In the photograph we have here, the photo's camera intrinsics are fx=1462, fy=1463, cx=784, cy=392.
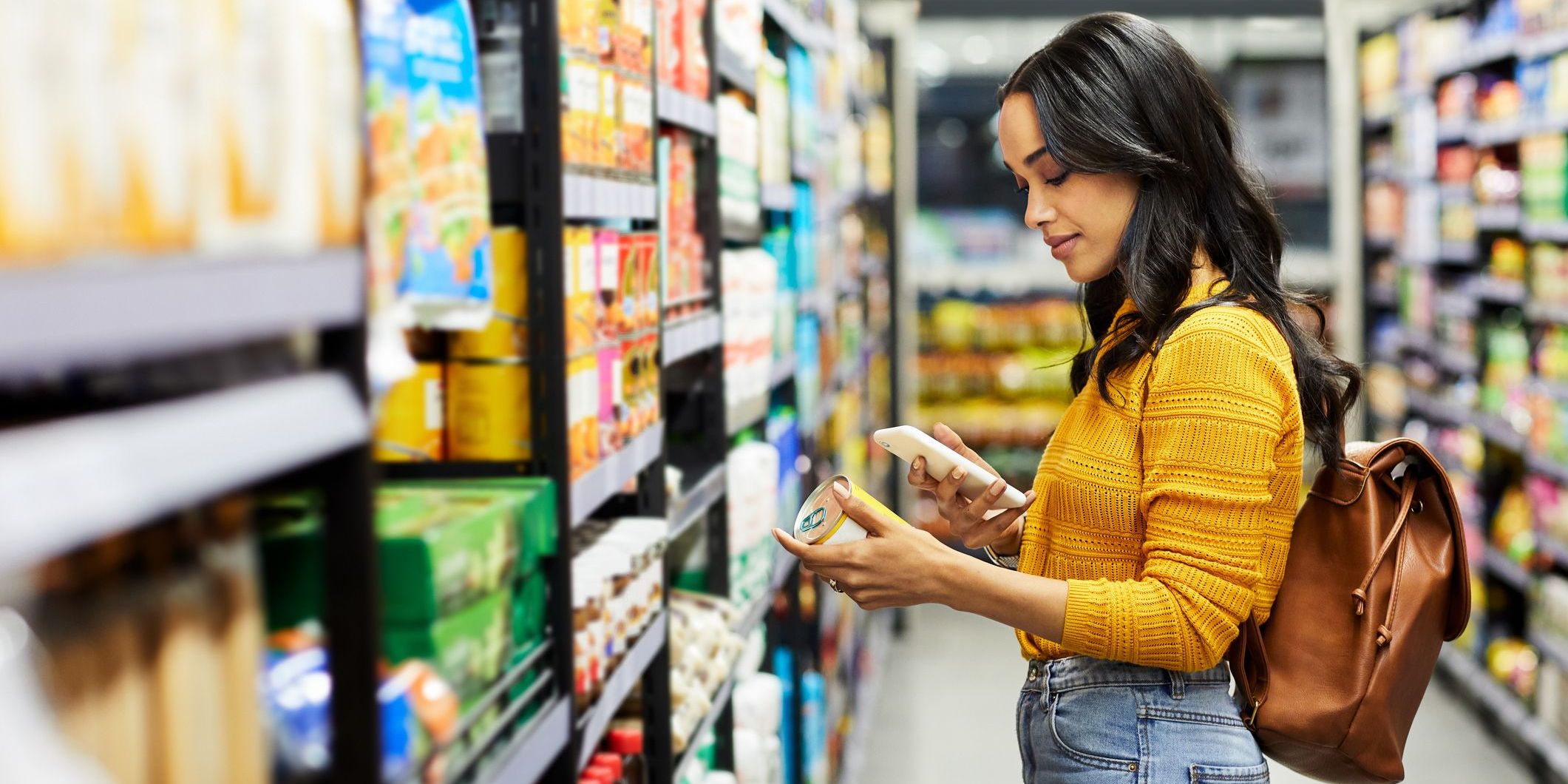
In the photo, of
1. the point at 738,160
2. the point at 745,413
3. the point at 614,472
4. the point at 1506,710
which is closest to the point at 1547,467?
the point at 1506,710

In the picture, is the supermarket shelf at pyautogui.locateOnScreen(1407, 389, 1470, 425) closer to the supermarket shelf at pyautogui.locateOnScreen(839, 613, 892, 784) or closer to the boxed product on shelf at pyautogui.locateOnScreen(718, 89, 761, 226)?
the supermarket shelf at pyautogui.locateOnScreen(839, 613, 892, 784)

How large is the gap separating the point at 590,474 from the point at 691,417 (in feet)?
3.76

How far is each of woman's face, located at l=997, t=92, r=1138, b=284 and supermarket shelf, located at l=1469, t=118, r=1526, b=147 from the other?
13.4 feet

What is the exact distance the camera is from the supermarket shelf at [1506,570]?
5.30 meters

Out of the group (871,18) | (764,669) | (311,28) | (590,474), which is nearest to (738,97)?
(764,669)

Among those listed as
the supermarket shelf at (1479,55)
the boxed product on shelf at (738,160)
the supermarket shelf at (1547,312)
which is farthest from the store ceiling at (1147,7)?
the boxed product on shelf at (738,160)

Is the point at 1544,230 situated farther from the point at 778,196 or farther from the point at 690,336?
the point at 690,336

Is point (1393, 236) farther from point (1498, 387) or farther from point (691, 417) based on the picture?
point (691, 417)

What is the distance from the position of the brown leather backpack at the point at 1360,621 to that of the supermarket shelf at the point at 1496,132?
13.0ft

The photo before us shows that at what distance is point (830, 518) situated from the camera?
72.1 inches

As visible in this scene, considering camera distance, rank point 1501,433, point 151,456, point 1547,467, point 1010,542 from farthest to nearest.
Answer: point 1501,433
point 1547,467
point 1010,542
point 151,456

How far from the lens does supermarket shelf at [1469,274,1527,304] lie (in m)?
5.40

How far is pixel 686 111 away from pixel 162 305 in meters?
1.79

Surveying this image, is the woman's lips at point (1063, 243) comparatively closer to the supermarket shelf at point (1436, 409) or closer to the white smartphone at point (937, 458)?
the white smartphone at point (937, 458)
